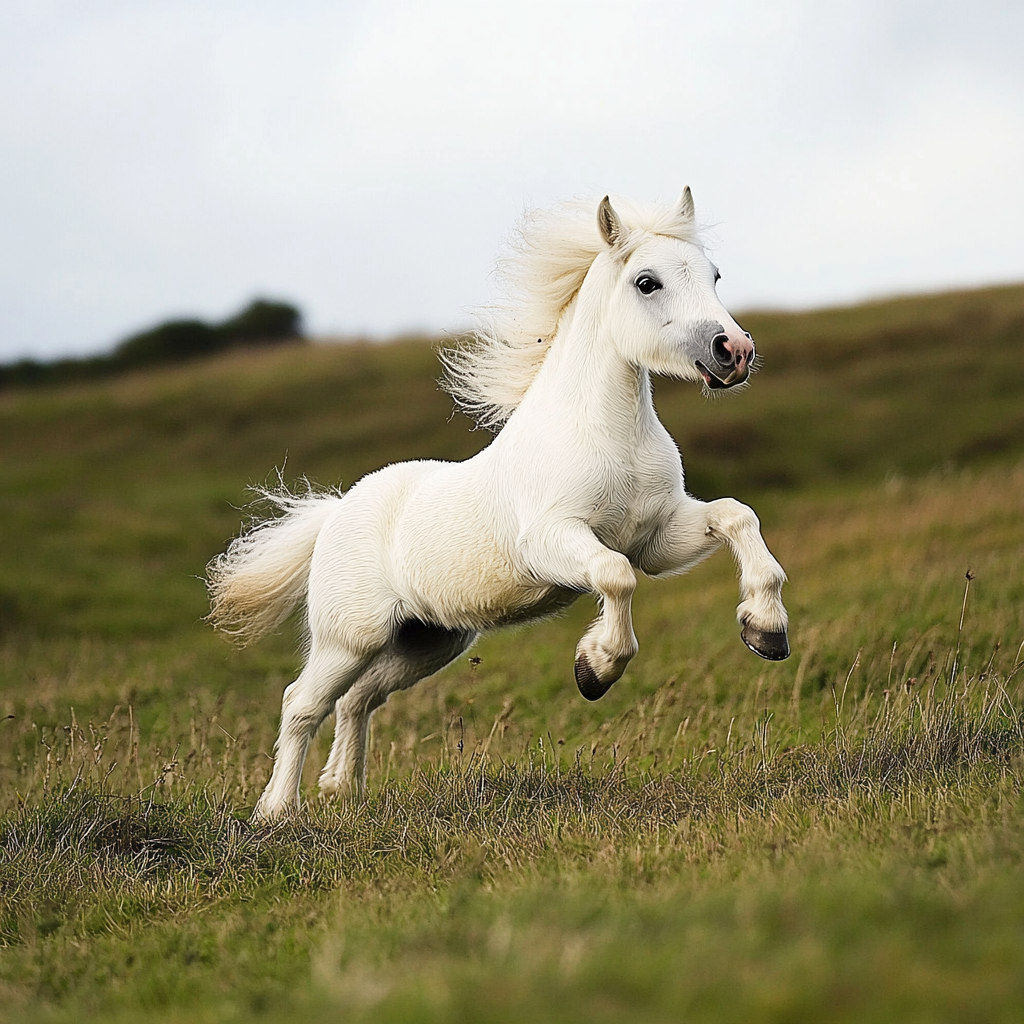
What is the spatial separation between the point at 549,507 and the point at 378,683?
2095 millimetres

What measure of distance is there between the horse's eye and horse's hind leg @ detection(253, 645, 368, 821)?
2.55m

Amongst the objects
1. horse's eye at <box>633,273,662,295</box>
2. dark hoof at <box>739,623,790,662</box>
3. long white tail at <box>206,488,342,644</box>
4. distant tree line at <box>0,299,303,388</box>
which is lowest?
distant tree line at <box>0,299,303,388</box>

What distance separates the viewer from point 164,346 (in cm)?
4928

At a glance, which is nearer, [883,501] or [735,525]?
[735,525]

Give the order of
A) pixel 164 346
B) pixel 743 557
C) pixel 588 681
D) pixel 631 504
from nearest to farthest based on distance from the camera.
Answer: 1. pixel 588 681
2. pixel 743 557
3. pixel 631 504
4. pixel 164 346

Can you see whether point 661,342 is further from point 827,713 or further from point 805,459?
point 805,459

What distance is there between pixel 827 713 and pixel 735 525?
10.2 ft

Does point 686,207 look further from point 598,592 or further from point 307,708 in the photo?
point 307,708

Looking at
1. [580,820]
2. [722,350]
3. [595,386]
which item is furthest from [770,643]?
[595,386]

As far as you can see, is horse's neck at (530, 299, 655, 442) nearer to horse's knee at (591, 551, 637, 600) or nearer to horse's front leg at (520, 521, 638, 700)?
horse's front leg at (520, 521, 638, 700)

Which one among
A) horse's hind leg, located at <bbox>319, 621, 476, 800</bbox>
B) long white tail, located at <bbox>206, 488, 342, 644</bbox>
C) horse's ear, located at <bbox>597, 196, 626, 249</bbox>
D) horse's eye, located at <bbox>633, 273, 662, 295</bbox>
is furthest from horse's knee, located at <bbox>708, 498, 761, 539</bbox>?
long white tail, located at <bbox>206, 488, 342, 644</bbox>

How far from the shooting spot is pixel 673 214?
552 cm

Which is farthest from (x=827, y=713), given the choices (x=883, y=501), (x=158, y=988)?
(x=883, y=501)

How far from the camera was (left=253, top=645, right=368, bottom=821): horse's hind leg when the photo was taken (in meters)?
6.59
